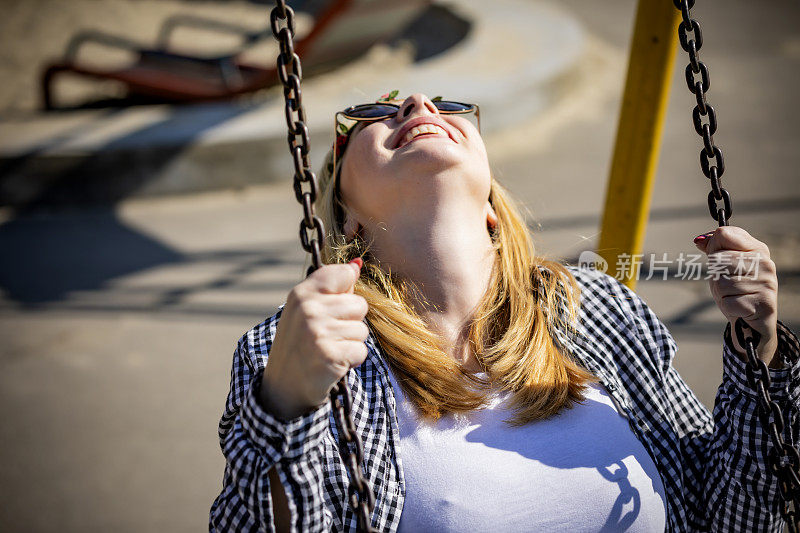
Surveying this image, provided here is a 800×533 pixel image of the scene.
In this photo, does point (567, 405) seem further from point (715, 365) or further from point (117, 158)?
point (117, 158)

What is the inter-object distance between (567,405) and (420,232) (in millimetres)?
528

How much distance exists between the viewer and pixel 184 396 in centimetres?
331

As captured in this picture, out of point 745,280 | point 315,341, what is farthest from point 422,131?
point 745,280

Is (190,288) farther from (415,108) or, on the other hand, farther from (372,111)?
(415,108)

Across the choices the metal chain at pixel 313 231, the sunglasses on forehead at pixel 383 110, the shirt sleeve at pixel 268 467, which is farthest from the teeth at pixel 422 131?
the shirt sleeve at pixel 268 467

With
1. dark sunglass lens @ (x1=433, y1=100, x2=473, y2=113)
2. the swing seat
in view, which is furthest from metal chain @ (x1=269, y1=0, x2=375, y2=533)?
the swing seat

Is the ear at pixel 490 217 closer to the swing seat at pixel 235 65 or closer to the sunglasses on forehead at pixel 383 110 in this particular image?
the sunglasses on forehead at pixel 383 110

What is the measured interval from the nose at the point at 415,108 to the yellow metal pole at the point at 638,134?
2.93 feet

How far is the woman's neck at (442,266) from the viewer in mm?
1687

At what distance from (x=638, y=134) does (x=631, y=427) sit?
1.10 metres

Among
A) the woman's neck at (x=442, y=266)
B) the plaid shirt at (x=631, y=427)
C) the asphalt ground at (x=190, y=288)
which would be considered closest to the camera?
the plaid shirt at (x=631, y=427)

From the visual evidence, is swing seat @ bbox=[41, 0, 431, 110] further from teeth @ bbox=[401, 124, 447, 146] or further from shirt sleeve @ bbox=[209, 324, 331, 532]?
shirt sleeve @ bbox=[209, 324, 331, 532]

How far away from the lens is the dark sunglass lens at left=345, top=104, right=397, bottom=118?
1828 mm

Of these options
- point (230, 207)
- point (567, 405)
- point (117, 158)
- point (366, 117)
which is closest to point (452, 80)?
point (230, 207)
